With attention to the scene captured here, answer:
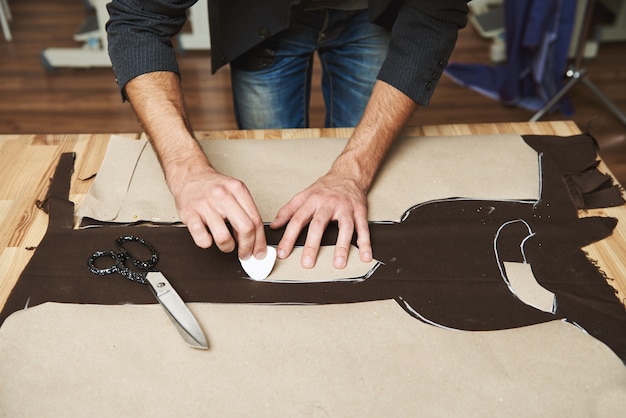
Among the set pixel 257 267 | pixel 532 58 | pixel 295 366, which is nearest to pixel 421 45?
pixel 257 267

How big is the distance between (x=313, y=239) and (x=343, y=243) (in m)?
0.04

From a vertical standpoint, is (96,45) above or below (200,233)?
below

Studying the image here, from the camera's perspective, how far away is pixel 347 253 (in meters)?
0.82

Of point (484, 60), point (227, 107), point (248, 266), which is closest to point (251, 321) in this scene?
point (248, 266)

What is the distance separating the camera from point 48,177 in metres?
1.00

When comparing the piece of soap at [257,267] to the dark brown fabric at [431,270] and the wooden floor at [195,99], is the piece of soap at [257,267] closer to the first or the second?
the dark brown fabric at [431,270]

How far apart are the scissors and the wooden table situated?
0.13 metres

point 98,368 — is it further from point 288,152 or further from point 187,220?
point 288,152

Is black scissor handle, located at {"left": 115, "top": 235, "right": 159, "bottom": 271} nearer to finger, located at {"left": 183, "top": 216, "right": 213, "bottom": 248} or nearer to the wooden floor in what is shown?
finger, located at {"left": 183, "top": 216, "right": 213, "bottom": 248}

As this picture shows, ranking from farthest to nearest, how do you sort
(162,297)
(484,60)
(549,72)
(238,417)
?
(484,60)
(549,72)
(162,297)
(238,417)

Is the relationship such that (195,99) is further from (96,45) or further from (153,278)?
(153,278)

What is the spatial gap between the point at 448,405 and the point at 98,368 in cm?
38

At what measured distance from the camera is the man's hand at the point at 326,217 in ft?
2.68

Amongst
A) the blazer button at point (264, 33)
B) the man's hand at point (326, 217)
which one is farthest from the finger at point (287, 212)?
the blazer button at point (264, 33)
